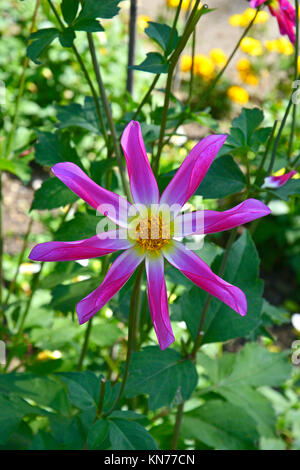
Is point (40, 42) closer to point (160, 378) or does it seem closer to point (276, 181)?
point (276, 181)

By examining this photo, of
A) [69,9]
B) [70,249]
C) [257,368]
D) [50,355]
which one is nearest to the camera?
[70,249]

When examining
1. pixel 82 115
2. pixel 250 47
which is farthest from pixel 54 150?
pixel 250 47

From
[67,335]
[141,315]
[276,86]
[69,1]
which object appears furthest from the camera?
[276,86]

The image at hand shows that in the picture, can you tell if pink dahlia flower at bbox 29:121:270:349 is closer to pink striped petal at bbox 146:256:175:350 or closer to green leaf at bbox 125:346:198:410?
pink striped petal at bbox 146:256:175:350

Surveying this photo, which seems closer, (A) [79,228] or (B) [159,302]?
(B) [159,302]

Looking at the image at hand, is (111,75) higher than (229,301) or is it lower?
higher

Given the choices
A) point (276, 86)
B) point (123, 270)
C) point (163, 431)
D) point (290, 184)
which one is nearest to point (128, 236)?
point (123, 270)

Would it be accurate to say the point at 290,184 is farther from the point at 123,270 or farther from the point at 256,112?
the point at 123,270
